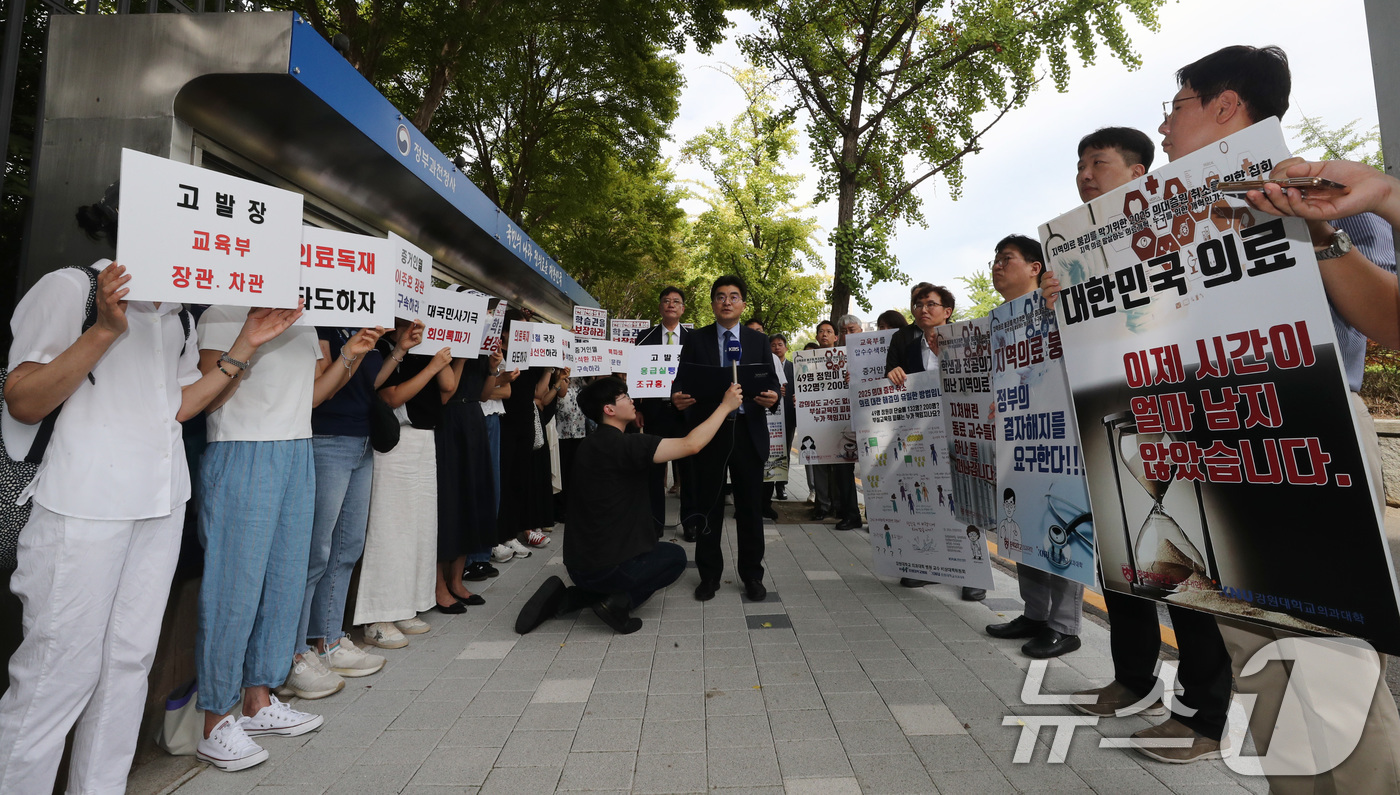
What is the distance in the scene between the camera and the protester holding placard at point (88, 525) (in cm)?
194

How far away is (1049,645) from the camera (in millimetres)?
3525

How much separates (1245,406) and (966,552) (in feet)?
8.60

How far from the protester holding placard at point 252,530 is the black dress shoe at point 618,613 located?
1660mm

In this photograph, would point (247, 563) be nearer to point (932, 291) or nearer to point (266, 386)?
point (266, 386)

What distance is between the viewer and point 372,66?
25.7 ft

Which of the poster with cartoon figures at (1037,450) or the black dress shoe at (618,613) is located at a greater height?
the poster with cartoon figures at (1037,450)

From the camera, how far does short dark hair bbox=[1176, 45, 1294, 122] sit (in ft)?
6.53

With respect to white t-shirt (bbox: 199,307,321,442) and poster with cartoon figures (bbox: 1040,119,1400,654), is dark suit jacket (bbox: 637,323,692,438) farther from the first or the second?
poster with cartoon figures (bbox: 1040,119,1400,654)

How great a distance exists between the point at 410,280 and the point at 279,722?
216 centimetres

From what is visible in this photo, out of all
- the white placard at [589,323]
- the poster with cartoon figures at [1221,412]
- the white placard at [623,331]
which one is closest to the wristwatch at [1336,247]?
the poster with cartoon figures at [1221,412]

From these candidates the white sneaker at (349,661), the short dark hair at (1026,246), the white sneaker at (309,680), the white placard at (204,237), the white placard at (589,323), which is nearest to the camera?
the white placard at (204,237)

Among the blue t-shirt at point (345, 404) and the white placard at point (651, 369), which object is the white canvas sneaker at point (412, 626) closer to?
the blue t-shirt at point (345, 404)

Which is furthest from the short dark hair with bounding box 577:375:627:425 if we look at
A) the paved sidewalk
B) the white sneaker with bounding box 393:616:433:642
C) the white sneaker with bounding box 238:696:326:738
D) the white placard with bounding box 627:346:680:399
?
the white sneaker with bounding box 238:696:326:738

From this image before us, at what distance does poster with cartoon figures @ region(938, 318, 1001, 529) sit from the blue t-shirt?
11.1 feet
